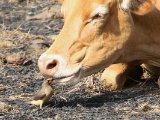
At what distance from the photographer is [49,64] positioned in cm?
624

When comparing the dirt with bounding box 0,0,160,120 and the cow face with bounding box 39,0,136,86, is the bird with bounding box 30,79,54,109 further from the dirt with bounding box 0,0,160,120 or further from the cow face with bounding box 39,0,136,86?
the cow face with bounding box 39,0,136,86

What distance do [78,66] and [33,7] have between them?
6606mm

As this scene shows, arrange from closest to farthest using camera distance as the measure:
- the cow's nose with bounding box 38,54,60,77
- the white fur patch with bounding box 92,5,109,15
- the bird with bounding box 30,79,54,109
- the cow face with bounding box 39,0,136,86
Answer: the cow's nose with bounding box 38,54,60,77 → the cow face with bounding box 39,0,136,86 → the white fur patch with bounding box 92,5,109,15 → the bird with bounding box 30,79,54,109

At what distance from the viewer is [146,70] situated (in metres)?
7.84

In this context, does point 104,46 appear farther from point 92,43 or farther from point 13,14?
point 13,14

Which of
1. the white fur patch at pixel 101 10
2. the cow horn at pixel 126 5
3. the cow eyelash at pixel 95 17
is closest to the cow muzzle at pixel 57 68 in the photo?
the cow eyelash at pixel 95 17

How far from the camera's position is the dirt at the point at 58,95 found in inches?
253

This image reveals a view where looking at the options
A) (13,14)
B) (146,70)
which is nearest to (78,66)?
(146,70)

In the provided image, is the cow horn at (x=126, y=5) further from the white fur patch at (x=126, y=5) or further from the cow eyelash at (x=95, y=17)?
the cow eyelash at (x=95, y=17)

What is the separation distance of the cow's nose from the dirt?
45 cm

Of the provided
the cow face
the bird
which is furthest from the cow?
the bird

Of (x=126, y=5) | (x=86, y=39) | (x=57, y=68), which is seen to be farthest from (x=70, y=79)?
(x=126, y=5)

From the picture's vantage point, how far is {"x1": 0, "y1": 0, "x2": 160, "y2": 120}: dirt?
6.42 m

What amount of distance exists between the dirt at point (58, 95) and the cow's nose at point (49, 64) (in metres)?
0.45
